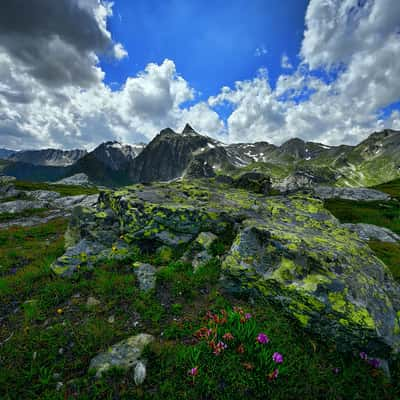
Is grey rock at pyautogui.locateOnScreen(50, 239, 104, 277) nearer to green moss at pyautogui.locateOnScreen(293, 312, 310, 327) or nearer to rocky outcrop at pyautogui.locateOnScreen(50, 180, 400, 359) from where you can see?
rocky outcrop at pyautogui.locateOnScreen(50, 180, 400, 359)

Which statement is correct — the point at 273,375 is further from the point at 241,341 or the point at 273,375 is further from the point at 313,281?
the point at 313,281

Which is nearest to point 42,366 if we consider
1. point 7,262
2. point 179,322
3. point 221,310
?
point 179,322

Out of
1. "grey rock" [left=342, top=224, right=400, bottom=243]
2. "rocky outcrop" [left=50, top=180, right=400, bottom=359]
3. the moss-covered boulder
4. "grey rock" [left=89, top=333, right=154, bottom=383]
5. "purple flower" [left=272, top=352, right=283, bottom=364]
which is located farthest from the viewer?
"grey rock" [left=342, top=224, right=400, bottom=243]

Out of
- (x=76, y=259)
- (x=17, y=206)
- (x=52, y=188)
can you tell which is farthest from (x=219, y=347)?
(x=52, y=188)

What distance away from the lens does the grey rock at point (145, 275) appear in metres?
7.12

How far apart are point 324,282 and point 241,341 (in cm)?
302

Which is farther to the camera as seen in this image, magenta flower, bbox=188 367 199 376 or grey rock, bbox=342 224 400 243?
grey rock, bbox=342 224 400 243

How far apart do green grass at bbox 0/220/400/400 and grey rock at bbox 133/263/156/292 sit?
0.69 feet

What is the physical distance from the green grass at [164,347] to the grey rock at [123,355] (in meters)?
0.17

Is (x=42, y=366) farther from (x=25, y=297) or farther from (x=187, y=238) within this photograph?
(x=187, y=238)

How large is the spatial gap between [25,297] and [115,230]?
16.0ft


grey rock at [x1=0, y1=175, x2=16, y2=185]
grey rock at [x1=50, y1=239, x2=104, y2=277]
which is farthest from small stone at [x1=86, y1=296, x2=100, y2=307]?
grey rock at [x1=0, y1=175, x2=16, y2=185]

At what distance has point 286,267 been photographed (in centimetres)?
655

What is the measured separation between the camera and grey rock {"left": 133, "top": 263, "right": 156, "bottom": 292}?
7.12 m
